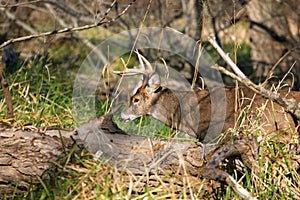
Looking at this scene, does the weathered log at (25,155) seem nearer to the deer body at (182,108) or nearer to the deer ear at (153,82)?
the deer body at (182,108)

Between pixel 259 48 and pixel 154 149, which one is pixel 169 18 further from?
pixel 154 149

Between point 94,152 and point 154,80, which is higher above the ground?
point 154,80

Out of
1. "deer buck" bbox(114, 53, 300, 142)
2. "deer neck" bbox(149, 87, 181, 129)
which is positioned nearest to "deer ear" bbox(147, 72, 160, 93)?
"deer buck" bbox(114, 53, 300, 142)

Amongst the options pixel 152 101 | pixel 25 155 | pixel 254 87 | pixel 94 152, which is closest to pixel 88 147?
pixel 94 152

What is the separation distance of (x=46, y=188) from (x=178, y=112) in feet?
9.43

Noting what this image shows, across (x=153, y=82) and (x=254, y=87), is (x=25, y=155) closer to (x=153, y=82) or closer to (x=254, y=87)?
(x=254, y=87)

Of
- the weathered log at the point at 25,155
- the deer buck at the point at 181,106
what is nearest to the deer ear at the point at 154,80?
the deer buck at the point at 181,106

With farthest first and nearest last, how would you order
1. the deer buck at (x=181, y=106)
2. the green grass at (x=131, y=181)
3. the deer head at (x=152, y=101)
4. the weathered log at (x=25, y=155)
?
the deer head at (x=152, y=101) → the deer buck at (x=181, y=106) → the weathered log at (x=25, y=155) → the green grass at (x=131, y=181)

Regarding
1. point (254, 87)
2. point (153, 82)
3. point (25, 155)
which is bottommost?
point (25, 155)

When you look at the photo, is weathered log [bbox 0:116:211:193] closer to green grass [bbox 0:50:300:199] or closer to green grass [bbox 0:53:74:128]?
green grass [bbox 0:50:300:199]

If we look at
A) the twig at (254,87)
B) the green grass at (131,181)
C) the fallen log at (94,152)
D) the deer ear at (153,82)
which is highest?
the twig at (254,87)

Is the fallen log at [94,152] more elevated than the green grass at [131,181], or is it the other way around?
the fallen log at [94,152]

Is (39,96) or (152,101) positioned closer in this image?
(39,96)

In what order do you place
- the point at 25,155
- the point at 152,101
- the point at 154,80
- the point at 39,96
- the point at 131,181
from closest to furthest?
1. the point at 131,181
2. the point at 25,155
3. the point at 39,96
4. the point at 154,80
5. the point at 152,101
